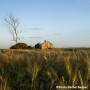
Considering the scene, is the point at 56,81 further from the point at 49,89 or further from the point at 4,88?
the point at 4,88

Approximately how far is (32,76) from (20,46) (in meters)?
26.0

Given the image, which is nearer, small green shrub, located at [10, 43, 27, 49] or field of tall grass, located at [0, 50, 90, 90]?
field of tall grass, located at [0, 50, 90, 90]

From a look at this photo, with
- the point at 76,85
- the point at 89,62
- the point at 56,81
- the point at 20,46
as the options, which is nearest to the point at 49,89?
the point at 56,81

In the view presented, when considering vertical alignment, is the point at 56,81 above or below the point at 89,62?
below

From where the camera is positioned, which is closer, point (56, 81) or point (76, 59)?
point (56, 81)

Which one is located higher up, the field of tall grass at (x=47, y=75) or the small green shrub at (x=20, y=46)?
the small green shrub at (x=20, y=46)

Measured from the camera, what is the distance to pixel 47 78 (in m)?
5.92

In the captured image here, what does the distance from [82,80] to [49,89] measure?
70cm

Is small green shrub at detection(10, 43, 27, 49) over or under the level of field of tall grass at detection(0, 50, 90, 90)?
over

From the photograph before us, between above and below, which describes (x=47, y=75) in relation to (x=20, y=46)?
below

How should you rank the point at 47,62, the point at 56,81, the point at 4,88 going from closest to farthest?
the point at 4,88
the point at 56,81
the point at 47,62

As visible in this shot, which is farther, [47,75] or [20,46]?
[20,46]

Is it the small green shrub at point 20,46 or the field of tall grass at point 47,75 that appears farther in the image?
the small green shrub at point 20,46

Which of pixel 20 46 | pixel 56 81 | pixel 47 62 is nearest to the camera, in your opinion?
pixel 56 81
